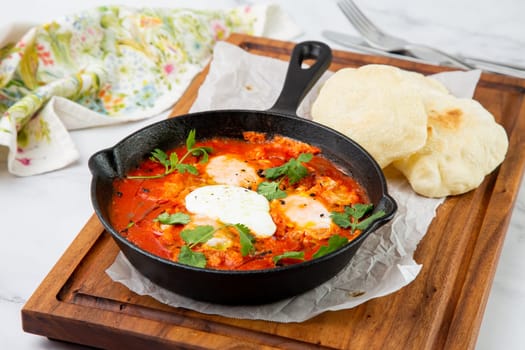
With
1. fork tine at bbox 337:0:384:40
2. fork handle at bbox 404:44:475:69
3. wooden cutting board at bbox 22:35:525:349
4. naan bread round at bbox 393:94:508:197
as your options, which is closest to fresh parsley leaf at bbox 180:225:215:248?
wooden cutting board at bbox 22:35:525:349

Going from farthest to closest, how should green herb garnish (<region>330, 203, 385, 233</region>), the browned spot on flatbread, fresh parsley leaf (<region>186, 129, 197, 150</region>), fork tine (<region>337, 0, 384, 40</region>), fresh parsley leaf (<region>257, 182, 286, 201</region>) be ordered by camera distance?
fork tine (<region>337, 0, 384, 40</region>) → the browned spot on flatbread → fresh parsley leaf (<region>186, 129, 197, 150</region>) → fresh parsley leaf (<region>257, 182, 286, 201</region>) → green herb garnish (<region>330, 203, 385, 233</region>)

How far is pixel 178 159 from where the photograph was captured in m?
3.43

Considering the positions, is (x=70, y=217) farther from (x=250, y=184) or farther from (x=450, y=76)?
(x=450, y=76)

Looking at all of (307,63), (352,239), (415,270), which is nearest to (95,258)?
(352,239)

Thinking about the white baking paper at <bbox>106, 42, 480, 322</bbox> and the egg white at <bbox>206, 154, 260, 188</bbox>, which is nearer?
the white baking paper at <bbox>106, 42, 480, 322</bbox>

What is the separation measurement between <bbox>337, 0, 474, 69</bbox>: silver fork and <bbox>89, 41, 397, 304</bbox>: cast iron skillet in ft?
3.01

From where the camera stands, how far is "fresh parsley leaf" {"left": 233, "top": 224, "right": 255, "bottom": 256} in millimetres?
2814

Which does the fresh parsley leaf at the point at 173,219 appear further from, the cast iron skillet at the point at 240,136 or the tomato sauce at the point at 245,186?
the cast iron skillet at the point at 240,136

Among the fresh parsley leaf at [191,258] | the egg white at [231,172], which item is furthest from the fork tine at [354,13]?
the fresh parsley leaf at [191,258]

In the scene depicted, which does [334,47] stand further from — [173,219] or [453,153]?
[173,219]

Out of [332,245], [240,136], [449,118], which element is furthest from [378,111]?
[332,245]

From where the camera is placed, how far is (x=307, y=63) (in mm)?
4621

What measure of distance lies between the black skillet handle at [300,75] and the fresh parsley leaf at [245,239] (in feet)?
2.80

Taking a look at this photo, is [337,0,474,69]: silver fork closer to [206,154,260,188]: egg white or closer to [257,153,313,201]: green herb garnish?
[257,153,313,201]: green herb garnish
